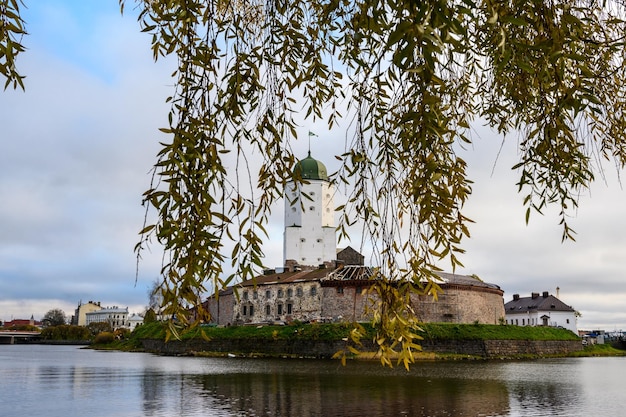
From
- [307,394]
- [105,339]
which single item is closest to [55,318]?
[105,339]

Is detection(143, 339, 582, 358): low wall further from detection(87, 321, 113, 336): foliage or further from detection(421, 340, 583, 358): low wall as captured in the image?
detection(87, 321, 113, 336): foliage

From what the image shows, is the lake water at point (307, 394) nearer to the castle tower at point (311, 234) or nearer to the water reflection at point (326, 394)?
the water reflection at point (326, 394)

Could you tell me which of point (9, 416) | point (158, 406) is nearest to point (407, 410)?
point (158, 406)

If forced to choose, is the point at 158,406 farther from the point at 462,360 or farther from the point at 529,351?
the point at 529,351

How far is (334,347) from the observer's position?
187ft

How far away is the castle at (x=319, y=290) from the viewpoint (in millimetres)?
65125

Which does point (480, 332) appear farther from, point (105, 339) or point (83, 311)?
point (83, 311)

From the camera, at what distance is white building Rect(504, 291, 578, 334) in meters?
90.2

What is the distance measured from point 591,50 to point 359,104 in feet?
7.17

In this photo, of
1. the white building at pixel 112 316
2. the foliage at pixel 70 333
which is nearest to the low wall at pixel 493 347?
the foliage at pixel 70 333

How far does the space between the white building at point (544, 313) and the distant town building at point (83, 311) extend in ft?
454

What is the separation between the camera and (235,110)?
161 inches

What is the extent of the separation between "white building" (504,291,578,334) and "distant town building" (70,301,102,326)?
138502mm

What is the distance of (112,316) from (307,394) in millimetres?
165294
